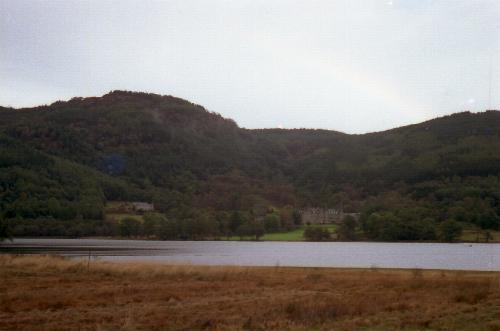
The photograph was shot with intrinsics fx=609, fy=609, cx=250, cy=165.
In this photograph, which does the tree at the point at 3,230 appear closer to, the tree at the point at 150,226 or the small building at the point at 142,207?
the tree at the point at 150,226

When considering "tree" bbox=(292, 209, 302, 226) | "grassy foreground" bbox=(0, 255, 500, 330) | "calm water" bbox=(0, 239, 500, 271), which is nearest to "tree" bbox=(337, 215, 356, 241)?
"calm water" bbox=(0, 239, 500, 271)

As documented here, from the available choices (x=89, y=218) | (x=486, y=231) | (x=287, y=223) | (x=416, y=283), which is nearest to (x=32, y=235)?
(x=89, y=218)

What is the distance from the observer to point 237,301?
2431 cm

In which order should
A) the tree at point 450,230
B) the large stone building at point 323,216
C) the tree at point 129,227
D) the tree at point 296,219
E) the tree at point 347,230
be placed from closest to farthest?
the tree at point 450,230
the tree at point 347,230
the tree at point 129,227
the tree at point 296,219
the large stone building at point 323,216

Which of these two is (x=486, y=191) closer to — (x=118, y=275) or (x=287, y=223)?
(x=287, y=223)

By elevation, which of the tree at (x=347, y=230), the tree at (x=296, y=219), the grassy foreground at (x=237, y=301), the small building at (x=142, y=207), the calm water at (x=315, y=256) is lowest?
the calm water at (x=315, y=256)

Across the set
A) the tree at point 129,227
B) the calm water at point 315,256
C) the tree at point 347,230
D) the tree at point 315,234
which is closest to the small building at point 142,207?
the tree at point 129,227

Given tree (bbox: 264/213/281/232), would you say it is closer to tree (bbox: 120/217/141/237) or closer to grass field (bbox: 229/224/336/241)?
grass field (bbox: 229/224/336/241)

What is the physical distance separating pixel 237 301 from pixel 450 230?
101m

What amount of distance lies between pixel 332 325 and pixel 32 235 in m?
132

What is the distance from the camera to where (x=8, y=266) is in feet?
133

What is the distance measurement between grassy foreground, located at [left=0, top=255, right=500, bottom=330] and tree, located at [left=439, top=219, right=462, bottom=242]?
280ft

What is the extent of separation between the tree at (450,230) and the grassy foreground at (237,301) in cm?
8530

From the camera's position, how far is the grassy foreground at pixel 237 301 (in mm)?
18797
